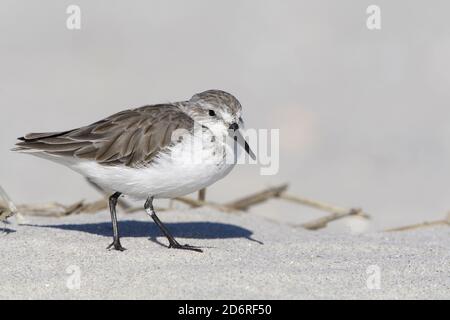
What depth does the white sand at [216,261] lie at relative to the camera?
5.54 m

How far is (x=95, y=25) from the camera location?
13.0 m

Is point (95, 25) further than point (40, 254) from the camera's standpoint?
Yes

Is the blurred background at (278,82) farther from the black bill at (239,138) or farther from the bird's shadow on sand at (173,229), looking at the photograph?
the black bill at (239,138)

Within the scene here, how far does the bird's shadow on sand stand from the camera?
739cm

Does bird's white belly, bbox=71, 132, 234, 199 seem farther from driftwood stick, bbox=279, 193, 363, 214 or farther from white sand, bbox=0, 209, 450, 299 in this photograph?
driftwood stick, bbox=279, 193, 363, 214

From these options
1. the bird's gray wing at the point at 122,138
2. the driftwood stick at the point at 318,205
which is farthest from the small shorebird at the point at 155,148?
the driftwood stick at the point at 318,205

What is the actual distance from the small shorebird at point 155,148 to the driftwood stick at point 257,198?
1.59 m

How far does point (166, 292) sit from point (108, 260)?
898 millimetres

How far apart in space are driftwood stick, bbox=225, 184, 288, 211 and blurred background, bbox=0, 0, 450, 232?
1063 mm

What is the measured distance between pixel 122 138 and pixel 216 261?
1.20 m

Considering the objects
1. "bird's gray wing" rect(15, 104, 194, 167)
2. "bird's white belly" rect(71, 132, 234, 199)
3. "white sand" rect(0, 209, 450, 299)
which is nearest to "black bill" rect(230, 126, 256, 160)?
"bird's white belly" rect(71, 132, 234, 199)

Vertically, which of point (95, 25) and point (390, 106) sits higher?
point (95, 25)
